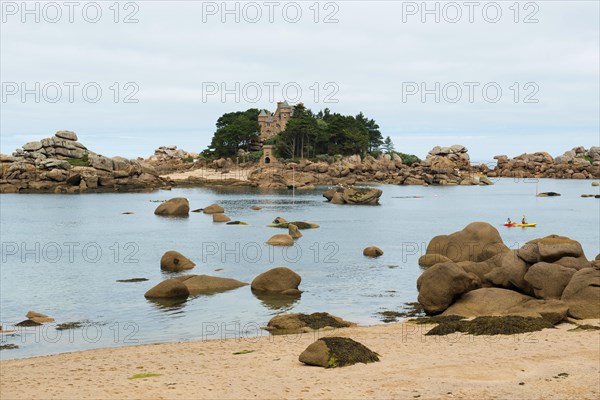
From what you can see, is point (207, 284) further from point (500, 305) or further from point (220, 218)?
point (220, 218)

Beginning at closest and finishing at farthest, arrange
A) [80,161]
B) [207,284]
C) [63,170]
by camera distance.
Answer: [207,284]
[63,170]
[80,161]

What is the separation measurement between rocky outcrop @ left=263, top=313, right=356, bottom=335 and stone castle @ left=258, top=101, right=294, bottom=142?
138401 millimetres

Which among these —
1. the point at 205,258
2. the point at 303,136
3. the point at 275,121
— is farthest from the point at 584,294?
the point at 275,121

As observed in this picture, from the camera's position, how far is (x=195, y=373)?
17.7 meters

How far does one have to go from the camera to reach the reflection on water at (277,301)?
2973 centimetres

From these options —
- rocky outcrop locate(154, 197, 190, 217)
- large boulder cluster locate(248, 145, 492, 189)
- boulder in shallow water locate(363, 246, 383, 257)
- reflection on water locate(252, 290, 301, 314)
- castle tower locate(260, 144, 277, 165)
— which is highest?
castle tower locate(260, 144, 277, 165)

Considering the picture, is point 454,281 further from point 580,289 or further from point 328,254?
point 328,254

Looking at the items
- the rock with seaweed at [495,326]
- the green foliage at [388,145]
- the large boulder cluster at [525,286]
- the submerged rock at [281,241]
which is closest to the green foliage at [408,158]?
the green foliage at [388,145]

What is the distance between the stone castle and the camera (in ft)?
538

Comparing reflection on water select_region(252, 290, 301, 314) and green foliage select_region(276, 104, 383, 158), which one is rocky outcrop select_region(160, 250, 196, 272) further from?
green foliage select_region(276, 104, 383, 158)

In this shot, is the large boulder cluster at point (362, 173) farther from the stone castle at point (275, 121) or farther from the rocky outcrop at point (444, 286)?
the rocky outcrop at point (444, 286)

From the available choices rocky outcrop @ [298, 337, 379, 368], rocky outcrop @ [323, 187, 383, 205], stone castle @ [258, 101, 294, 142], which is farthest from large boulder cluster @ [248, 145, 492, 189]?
rocky outcrop @ [298, 337, 379, 368]

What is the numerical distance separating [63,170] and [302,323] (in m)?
109

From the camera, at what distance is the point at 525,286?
25.9 metres
